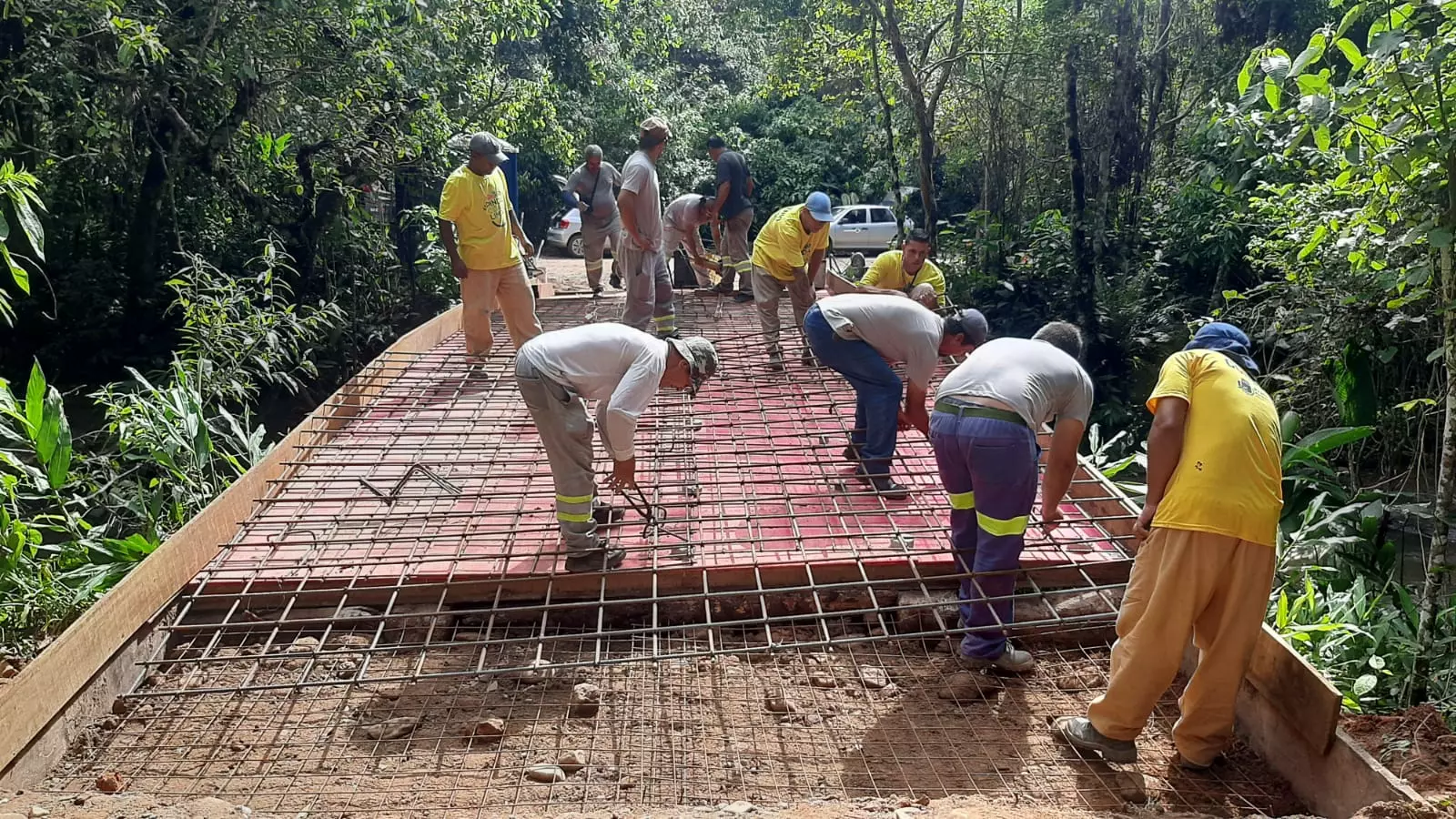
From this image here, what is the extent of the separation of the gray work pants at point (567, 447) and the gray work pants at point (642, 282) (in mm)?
2804

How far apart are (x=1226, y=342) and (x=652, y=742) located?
2045mm

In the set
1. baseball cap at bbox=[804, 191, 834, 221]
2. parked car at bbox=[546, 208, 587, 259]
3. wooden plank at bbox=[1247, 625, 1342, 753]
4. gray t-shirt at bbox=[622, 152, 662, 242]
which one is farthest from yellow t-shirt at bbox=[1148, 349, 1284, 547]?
parked car at bbox=[546, 208, 587, 259]

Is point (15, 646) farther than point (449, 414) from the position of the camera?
No

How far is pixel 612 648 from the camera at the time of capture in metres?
3.28

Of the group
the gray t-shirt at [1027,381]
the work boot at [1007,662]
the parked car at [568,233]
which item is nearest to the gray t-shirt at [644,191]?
the gray t-shirt at [1027,381]

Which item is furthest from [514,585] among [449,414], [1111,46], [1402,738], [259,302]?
[1111,46]

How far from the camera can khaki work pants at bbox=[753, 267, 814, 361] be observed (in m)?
6.15

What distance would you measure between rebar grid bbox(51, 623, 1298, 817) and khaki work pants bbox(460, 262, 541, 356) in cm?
291

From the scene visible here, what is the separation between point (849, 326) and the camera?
4102 millimetres

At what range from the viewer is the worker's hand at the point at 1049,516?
3266 mm

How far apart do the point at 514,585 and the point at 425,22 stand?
6.29m

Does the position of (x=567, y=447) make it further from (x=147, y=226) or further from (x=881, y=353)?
(x=147, y=226)

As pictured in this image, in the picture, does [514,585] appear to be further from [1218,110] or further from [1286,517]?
[1218,110]

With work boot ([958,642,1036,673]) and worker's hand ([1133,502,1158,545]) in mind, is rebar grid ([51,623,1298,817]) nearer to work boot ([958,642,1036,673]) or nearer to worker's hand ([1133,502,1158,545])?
work boot ([958,642,1036,673])
